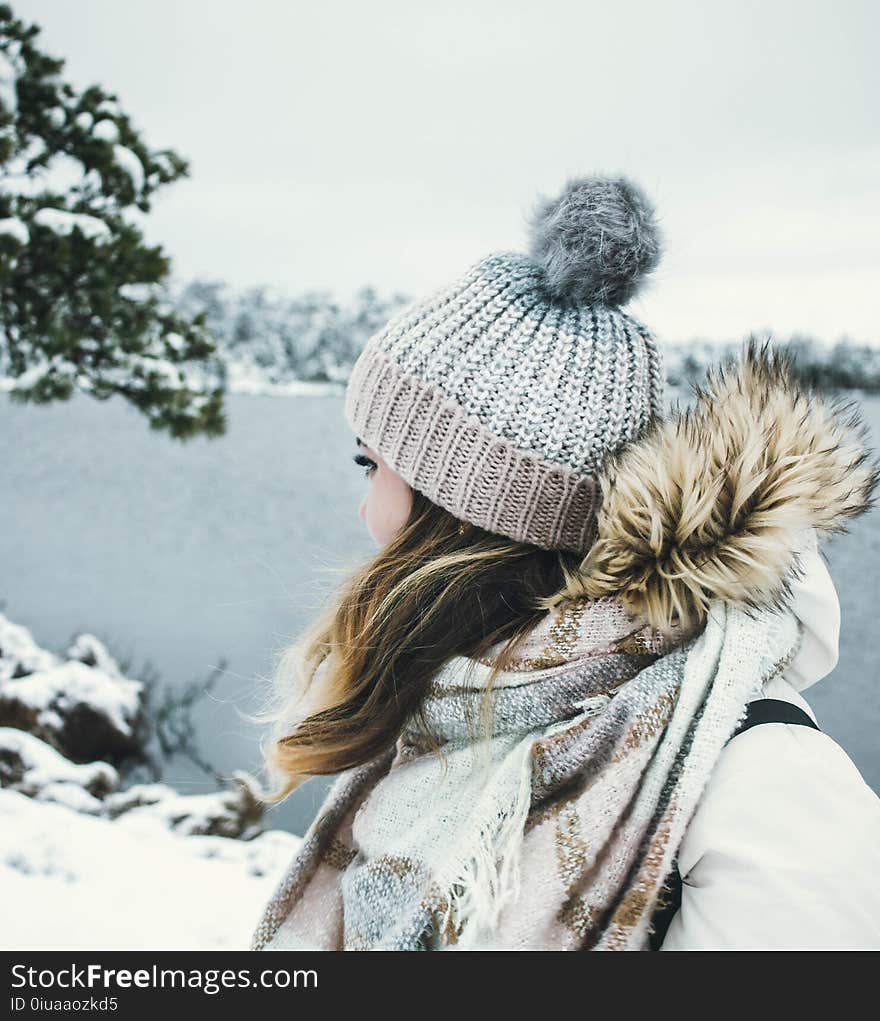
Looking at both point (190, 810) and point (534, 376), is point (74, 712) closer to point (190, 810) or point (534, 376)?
point (190, 810)

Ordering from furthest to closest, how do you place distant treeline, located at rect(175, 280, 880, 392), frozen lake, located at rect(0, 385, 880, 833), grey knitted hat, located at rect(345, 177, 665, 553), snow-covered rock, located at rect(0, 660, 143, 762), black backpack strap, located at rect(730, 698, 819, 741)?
1. distant treeline, located at rect(175, 280, 880, 392)
2. frozen lake, located at rect(0, 385, 880, 833)
3. snow-covered rock, located at rect(0, 660, 143, 762)
4. grey knitted hat, located at rect(345, 177, 665, 553)
5. black backpack strap, located at rect(730, 698, 819, 741)

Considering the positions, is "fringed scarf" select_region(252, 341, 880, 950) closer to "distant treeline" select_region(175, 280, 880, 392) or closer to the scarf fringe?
the scarf fringe

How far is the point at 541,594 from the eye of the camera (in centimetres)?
97

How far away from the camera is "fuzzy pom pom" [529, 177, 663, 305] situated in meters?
0.95

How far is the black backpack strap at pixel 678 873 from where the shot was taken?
701mm

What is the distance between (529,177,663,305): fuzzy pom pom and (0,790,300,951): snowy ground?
213 cm

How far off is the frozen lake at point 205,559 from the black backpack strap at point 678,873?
2.05 ft

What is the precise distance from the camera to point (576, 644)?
0.82 metres

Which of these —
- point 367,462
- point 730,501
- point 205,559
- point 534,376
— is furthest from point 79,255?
point 205,559

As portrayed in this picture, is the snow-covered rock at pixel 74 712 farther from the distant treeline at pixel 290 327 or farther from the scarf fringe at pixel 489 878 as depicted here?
the distant treeline at pixel 290 327

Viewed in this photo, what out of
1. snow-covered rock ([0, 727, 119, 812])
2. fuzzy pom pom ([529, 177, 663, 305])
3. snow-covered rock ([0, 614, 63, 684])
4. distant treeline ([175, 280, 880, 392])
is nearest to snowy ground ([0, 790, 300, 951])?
snow-covered rock ([0, 727, 119, 812])

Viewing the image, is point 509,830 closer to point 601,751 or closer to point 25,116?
point 601,751

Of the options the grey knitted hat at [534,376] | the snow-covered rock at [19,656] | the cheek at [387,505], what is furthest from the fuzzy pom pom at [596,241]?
the snow-covered rock at [19,656]

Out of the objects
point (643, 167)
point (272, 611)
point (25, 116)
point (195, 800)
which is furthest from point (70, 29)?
point (272, 611)
